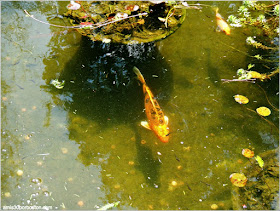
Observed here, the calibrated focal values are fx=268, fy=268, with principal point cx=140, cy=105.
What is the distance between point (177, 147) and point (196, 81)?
1162 millimetres

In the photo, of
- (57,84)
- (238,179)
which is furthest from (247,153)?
(57,84)

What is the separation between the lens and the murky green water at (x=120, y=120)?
296 centimetres

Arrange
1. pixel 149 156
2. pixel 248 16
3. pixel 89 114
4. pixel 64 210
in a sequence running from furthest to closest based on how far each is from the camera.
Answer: pixel 248 16 < pixel 89 114 < pixel 149 156 < pixel 64 210

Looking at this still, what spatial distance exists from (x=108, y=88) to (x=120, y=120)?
587 millimetres

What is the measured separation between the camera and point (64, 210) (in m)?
2.80

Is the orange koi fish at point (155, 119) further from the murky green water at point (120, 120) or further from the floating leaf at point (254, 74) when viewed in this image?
the floating leaf at point (254, 74)

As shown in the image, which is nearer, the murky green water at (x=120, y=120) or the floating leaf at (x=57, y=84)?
the murky green water at (x=120, y=120)

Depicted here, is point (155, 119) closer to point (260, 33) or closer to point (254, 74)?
point (254, 74)

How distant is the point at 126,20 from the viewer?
15.0ft

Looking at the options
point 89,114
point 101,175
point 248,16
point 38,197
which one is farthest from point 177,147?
point 248,16

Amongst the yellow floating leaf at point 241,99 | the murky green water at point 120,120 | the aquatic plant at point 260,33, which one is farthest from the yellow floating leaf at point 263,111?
the aquatic plant at point 260,33

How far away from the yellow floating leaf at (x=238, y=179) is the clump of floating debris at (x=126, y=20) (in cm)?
244

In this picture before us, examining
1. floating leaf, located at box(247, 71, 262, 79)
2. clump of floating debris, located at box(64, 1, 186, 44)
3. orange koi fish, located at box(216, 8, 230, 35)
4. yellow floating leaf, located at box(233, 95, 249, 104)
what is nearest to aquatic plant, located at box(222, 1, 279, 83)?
floating leaf, located at box(247, 71, 262, 79)

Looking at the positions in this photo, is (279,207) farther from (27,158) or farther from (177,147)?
(27,158)
